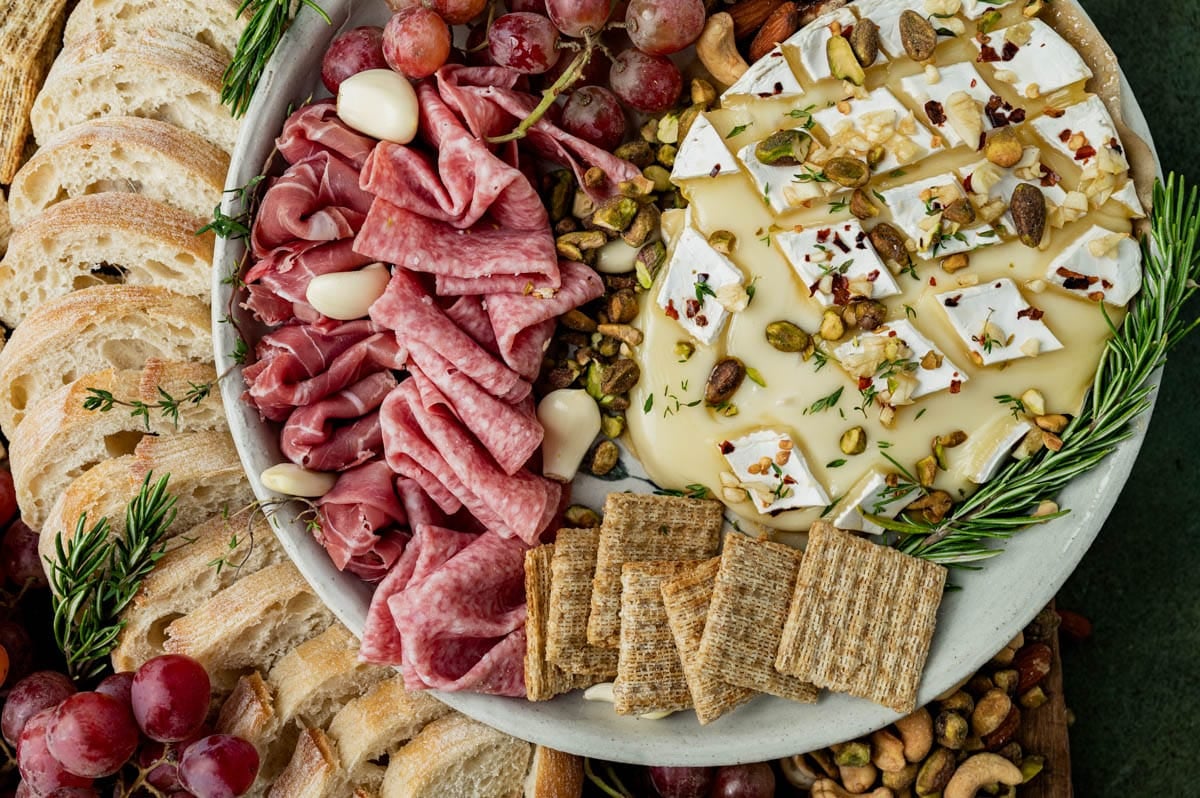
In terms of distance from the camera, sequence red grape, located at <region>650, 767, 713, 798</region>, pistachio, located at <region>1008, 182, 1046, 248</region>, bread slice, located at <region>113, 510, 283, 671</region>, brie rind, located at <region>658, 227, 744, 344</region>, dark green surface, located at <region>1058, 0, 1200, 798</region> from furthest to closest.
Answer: dark green surface, located at <region>1058, 0, 1200, 798</region>
red grape, located at <region>650, 767, 713, 798</region>
bread slice, located at <region>113, 510, 283, 671</region>
brie rind, located at <region>658, 227, 744, 344</region>
pistachio, located at <region>1008, 182, 1046, 248</region>

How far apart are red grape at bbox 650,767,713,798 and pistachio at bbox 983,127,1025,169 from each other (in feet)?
4.42

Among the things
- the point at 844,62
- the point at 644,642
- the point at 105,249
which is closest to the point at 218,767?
the point at 644,642

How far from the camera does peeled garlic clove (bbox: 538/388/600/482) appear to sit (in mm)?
2107

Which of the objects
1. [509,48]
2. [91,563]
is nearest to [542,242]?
[509,48]

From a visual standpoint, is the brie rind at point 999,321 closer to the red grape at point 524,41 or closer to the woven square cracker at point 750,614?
the woven square cracker at point 750,614

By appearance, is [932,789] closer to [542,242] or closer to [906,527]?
[906,527]

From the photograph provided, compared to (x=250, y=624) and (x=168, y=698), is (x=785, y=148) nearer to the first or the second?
(x=250, y=624)

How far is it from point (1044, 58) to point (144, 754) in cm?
214

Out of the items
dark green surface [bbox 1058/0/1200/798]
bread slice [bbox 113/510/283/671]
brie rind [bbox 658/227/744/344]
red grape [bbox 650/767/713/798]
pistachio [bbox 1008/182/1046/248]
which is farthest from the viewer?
dark green surface [bbox 1058/0/1200/798]

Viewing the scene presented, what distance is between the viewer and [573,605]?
204cm

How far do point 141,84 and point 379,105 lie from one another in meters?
0.52

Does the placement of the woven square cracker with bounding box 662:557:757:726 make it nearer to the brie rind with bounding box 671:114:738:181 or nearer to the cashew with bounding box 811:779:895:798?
the cashew with bounding box 811:779:895:798

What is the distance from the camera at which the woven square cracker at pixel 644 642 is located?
78.4 inches

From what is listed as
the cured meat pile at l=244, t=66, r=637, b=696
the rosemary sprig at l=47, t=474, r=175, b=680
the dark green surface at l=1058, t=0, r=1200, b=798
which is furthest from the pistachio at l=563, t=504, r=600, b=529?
the dark green surface at l=1058, t=0, r=1200, b=798
